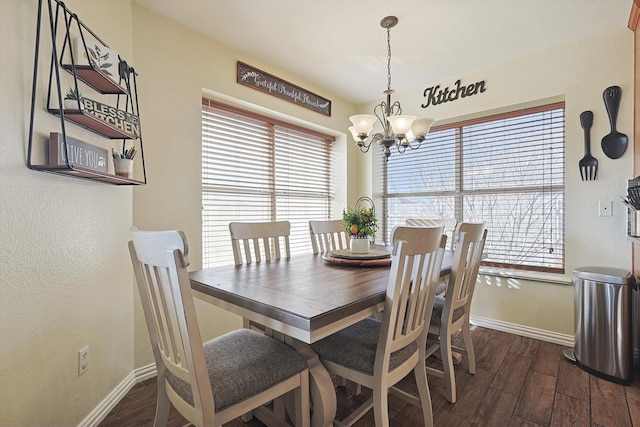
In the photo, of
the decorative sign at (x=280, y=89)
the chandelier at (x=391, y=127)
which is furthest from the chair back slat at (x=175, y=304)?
the decorative sign at (x=280, y=89)

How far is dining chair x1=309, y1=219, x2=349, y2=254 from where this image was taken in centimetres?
254

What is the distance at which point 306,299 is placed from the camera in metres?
1.17

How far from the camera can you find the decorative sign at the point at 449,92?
118 inches

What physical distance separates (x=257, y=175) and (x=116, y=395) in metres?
2.00

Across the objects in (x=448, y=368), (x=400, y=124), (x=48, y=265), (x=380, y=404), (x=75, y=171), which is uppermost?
(x=400, y=124)

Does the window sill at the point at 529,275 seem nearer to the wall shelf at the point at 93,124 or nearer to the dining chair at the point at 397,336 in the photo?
the dining chair at the point at 397,336

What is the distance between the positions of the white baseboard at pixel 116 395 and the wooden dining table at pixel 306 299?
89 cm

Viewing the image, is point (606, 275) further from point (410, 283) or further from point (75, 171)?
point (75, 171)

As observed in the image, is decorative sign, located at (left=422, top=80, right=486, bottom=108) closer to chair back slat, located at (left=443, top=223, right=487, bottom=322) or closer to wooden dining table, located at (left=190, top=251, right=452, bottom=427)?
chair back slat, located at (left=443, top=223, right=487, bottom=322)

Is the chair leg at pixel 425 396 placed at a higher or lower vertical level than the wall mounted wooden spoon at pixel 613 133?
lower

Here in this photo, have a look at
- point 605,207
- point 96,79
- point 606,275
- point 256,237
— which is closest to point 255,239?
point 256,237

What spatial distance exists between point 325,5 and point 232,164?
1.49 m

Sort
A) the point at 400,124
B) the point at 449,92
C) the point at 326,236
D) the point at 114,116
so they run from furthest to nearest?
1. the point at 449,92
2. the point at 326,236
3. the point at 400,124
4. the point at 114,116

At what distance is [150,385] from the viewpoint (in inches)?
77.9
